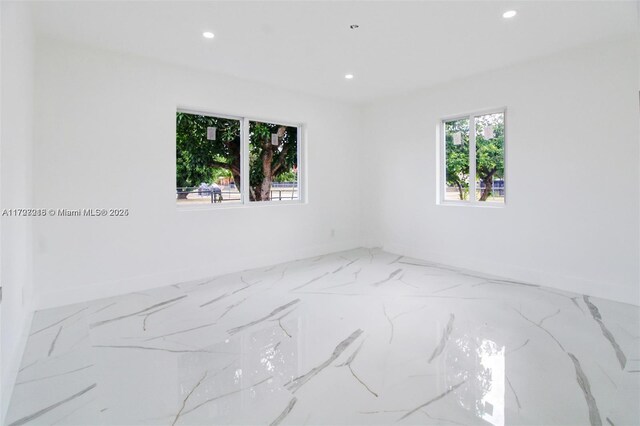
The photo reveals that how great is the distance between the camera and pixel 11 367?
2111 millimetres

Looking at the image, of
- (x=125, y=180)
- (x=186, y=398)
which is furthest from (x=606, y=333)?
(x=125, y=180)

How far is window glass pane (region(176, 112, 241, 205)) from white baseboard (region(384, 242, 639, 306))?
287 centimetres

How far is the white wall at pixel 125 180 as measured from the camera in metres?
3.29

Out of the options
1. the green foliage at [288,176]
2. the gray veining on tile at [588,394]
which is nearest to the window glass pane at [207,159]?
the green foliage at [288,176]

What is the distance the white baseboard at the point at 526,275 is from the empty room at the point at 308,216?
0.02 metres

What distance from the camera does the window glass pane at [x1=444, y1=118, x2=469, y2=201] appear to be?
4863 mm

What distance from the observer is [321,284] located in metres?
3.99

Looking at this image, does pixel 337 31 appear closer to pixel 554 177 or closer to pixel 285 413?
pixel 554 177

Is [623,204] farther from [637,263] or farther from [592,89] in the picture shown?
[592,89]

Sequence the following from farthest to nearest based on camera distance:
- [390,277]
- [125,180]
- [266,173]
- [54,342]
A: [266,173] → [390,277] → [125,180] → [54,342]

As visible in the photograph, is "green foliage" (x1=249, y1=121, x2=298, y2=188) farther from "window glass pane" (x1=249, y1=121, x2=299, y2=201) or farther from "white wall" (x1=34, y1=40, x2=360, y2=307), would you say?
"white wall" (x1=34, y1=40, x2=360, y2=307)

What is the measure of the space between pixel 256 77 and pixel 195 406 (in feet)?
12.5

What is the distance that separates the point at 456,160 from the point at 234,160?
3091mm

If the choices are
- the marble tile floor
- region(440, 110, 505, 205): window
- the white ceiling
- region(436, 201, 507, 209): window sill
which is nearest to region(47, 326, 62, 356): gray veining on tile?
the marble tile floor
